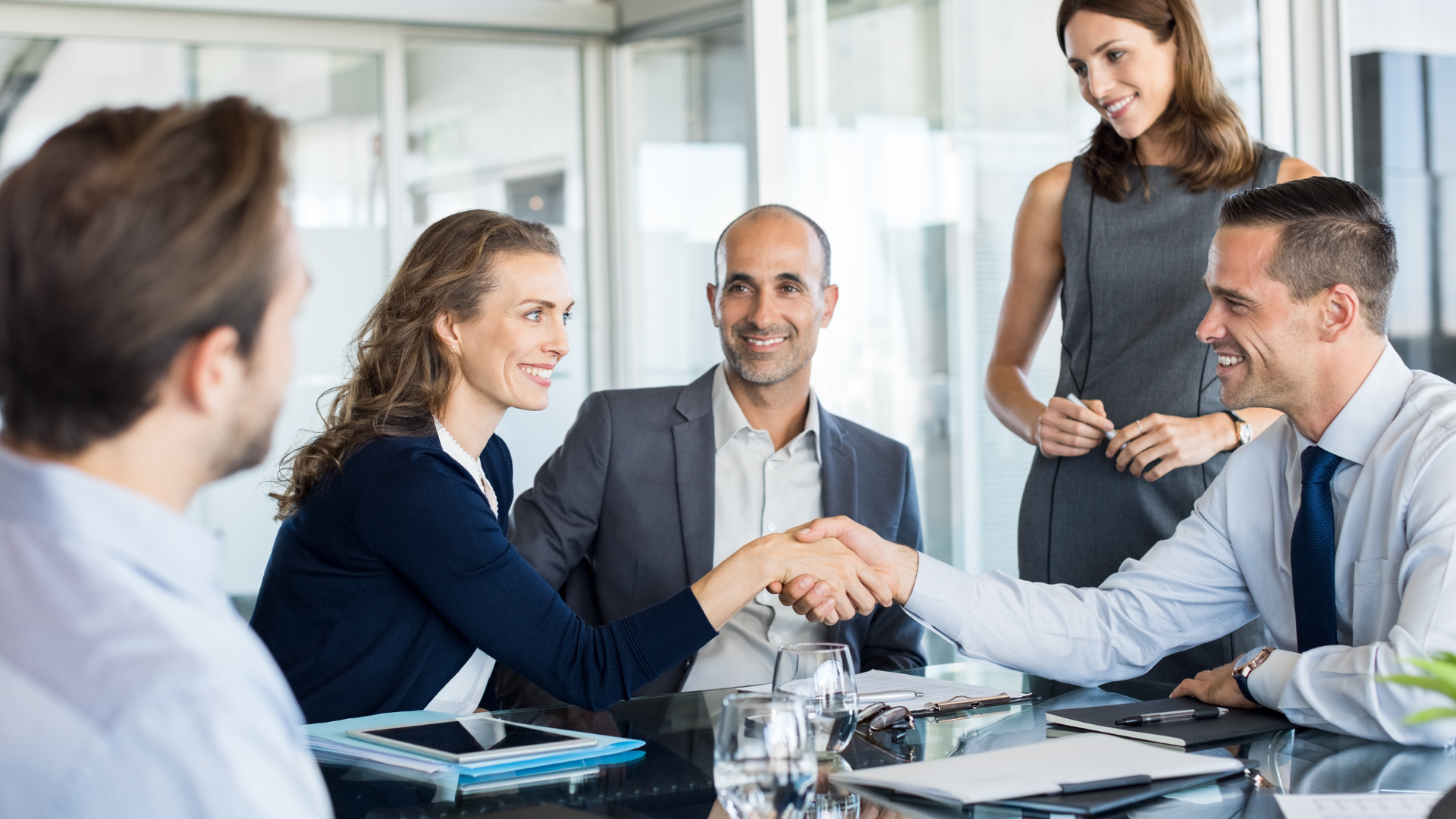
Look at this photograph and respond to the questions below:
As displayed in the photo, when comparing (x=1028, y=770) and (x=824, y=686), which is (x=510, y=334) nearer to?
(x=824, y=686)

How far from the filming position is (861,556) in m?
2.06

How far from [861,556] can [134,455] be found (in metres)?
1.38

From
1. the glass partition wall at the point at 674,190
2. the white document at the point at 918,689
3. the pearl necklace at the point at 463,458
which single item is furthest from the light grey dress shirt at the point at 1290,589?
the glass partition wall at the point at 674,190

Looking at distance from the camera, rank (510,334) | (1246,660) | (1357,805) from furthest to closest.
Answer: (510,334) → (1246,660) → (1357,805)

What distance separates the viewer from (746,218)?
2.58m

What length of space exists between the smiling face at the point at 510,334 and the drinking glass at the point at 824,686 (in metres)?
0.80

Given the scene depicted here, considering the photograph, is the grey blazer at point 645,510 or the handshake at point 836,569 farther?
the grey blazer at point 645,510

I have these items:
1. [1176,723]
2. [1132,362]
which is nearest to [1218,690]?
[1176,723]

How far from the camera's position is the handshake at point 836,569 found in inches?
78.5

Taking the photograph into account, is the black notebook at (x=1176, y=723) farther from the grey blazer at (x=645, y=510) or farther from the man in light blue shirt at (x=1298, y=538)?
the grey blazer at (x=645, y=510)

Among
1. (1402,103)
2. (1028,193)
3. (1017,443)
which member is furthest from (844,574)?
(1402,103)

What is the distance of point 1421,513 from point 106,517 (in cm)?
149

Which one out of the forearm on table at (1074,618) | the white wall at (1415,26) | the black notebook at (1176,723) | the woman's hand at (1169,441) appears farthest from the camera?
the white wall at (1415,26)

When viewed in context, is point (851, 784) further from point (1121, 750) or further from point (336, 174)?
point (336, 174)
